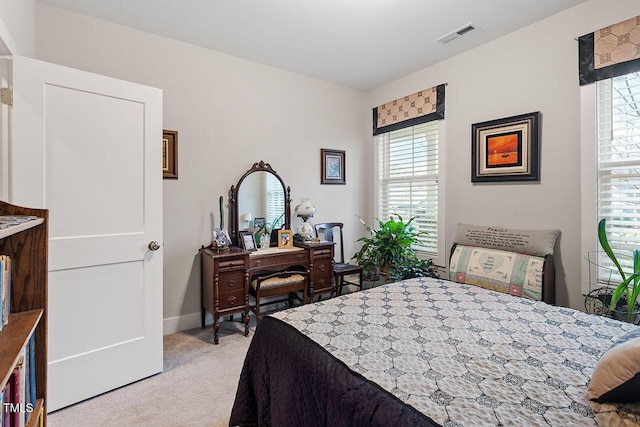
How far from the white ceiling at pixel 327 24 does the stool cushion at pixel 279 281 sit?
7.40ft

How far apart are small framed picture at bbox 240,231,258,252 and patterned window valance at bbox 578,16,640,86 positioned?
10.2ft

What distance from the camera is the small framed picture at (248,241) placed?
3.26 m

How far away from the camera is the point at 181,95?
3.03 meters

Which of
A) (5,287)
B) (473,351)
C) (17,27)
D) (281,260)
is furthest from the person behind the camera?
(281,260)

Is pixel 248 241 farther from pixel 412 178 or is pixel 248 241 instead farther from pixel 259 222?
pixel 412 178

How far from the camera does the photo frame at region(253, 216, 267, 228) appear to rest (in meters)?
3.44

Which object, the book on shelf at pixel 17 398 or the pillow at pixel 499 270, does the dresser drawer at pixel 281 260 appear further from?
the book on shelf at pixel 17 398

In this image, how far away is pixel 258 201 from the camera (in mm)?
3480

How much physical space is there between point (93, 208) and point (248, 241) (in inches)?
58.1

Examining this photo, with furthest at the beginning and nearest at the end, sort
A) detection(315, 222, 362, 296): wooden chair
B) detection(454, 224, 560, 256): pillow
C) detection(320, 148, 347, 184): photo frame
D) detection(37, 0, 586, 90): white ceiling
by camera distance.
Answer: detection(320, 148, 347, 184): photo frame, detection(315, 222, 362, 296): wooden chair, detection(454, 224, 560, 256): pillow, detection(37, 0, 586, 90): white ceiling

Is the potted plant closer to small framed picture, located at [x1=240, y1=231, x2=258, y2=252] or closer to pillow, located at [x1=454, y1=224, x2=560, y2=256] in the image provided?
pillow, located at [x1=454, y1=224, x2=560, y2=256]

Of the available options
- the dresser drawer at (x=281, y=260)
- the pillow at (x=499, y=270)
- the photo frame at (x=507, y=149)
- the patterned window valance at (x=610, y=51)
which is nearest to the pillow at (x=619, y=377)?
the pillow at (x=499, y=270)

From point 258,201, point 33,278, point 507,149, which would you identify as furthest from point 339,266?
point 33,278

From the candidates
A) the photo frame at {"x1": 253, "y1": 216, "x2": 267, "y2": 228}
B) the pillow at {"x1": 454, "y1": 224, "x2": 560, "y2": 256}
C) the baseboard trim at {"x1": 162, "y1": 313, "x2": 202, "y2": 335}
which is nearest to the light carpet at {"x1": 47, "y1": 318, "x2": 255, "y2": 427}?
the baseboard trim at {"x1": 162, "y1": 313, "x2": 202, "y2": 335}
